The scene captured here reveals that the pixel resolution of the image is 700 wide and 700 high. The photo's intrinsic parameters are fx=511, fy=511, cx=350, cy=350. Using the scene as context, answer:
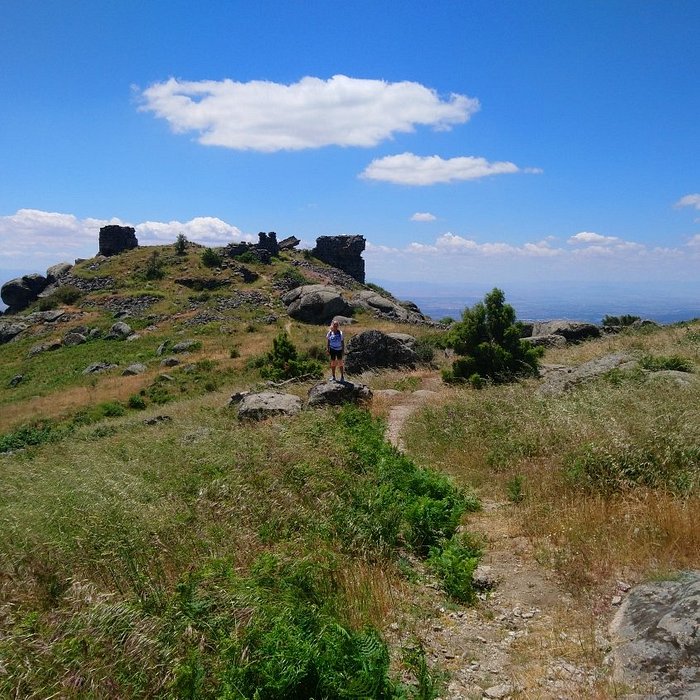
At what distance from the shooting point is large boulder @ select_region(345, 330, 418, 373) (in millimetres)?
22516

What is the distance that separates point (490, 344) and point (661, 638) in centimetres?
1391

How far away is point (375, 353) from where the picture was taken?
22625 millimetres

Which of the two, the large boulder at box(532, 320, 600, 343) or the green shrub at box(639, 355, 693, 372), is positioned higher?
the large boulder at box(532, 320, 600, 343)

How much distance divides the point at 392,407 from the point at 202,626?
11143 millimetres

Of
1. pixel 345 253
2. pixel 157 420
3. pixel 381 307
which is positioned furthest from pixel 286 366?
pixel 345 253

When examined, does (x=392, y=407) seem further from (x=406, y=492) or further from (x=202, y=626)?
(x=202, y=626)

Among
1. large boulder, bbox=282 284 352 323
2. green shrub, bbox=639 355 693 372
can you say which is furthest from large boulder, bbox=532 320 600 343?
large boulder, bbox=282 284 352 323

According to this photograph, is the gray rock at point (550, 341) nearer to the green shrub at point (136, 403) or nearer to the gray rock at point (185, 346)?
the green shrub at point (136, 403)

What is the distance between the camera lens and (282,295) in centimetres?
5691

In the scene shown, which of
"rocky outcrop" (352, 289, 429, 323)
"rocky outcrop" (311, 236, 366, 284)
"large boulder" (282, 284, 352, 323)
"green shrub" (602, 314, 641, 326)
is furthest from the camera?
"rocky outcrop" (311, 236, 366, 284)

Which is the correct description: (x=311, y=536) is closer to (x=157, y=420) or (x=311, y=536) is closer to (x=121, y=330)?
(x=157, y=420)

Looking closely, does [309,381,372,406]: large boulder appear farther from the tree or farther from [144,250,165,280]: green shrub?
[144,250,165,280]: green shrub

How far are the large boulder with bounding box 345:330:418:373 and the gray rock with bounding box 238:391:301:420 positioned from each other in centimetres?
830

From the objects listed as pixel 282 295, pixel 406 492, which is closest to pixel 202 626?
pixel 406 492
